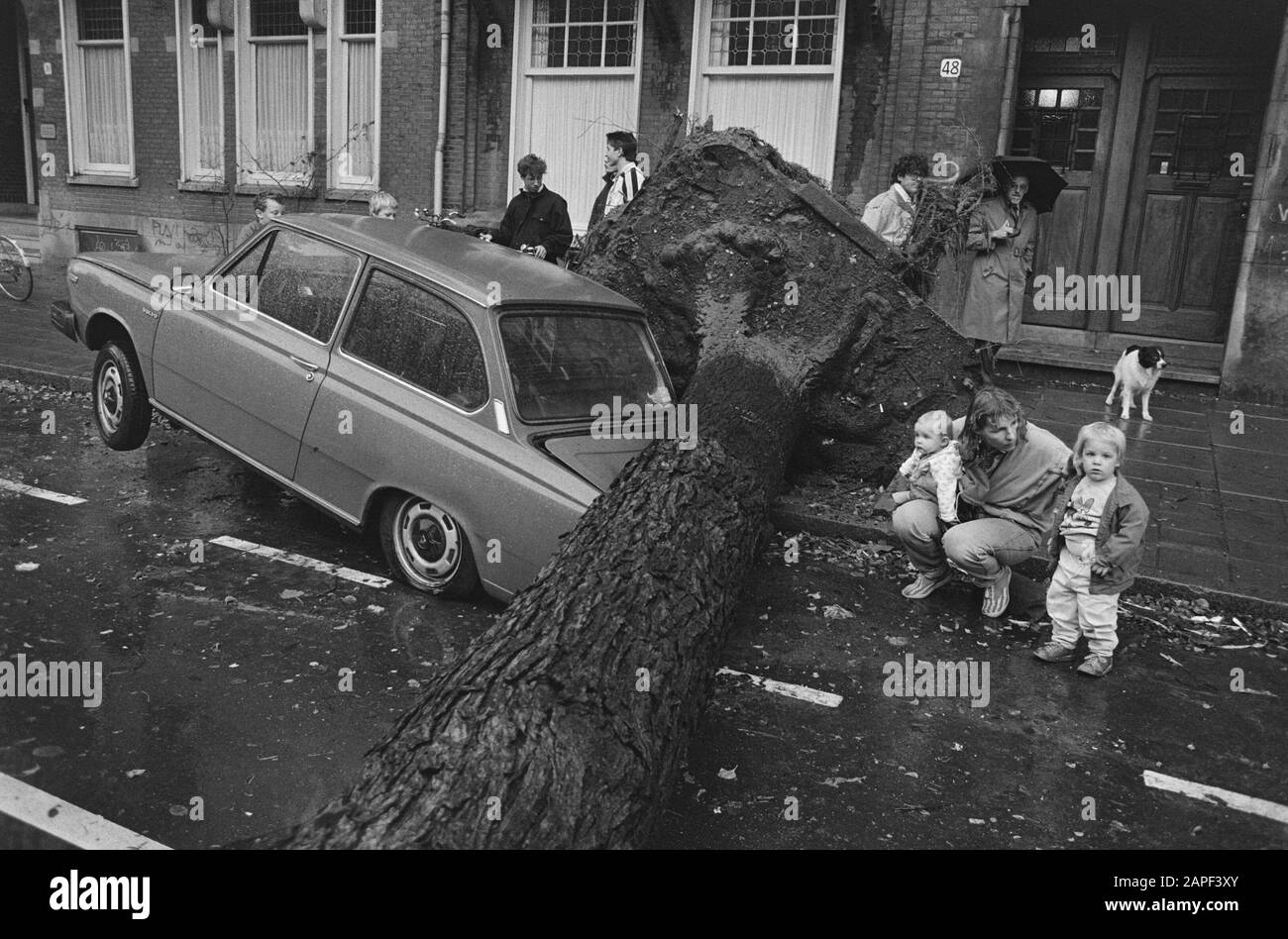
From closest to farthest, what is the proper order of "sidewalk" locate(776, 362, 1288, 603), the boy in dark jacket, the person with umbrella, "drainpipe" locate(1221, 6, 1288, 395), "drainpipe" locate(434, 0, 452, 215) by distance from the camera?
the boy in dark jacket
"sidewalk" locate(776, 362, 1288, 603)
the person with umbrella
"drainpipe" locate(1221, 6, 1288, 395)
"drainpipe" locate(434, 0, 452, 215)

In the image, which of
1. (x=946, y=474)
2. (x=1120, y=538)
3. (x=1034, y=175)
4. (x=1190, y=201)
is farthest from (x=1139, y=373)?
(x=1120, y=538)

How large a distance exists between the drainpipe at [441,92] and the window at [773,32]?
3798 mm

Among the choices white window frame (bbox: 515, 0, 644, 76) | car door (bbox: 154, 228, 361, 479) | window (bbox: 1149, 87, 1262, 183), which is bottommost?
car door (bbox: 154, 228, 361, 479)

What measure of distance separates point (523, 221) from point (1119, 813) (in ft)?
24.9

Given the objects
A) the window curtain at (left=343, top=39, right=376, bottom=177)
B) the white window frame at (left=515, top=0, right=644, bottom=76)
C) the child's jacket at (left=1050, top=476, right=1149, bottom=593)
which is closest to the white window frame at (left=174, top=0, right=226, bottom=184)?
the window curtain at (left=343, top=39, right=376, bottom=177)

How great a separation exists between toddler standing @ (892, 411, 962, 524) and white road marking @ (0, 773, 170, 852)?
161 inches

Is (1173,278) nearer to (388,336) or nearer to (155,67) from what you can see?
(388,336)

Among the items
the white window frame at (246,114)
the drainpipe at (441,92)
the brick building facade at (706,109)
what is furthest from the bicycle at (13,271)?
the drainpipe at (441,92)

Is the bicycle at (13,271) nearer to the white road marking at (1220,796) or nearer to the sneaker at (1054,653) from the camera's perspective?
the sneaker at (1054,653)

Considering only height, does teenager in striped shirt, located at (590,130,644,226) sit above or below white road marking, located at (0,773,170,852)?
above

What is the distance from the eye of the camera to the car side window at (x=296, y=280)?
611 centimetres

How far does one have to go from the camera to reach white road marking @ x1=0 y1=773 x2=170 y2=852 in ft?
11.3

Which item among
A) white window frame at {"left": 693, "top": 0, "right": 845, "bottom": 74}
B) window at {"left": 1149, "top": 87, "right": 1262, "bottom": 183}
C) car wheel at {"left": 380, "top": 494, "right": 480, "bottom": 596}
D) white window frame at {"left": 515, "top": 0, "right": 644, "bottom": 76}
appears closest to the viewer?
car wheel at {"left": 380, "top": 494, "right": 480, "bottom": 596}

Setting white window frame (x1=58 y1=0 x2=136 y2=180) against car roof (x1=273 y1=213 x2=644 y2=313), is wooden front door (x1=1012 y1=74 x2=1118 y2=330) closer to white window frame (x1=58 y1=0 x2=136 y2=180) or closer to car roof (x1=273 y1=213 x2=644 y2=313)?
car roof (x1=273 y1=213 x2=644 y2=313)
